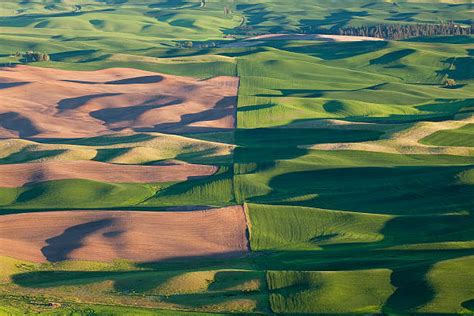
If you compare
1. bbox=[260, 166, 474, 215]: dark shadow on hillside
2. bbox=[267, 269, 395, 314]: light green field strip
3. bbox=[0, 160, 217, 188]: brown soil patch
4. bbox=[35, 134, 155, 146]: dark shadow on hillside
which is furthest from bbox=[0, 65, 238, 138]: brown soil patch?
bbox=[267, 269, 395, 314]: light green field strip

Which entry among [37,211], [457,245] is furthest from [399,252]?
[37,211]

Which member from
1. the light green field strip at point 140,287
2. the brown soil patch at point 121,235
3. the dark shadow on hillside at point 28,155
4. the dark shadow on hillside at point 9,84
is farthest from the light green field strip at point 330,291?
the dark shadow on hillside at point 9,84

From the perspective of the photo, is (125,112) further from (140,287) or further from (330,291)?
(330,291)

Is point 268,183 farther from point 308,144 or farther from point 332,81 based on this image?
point 332,81

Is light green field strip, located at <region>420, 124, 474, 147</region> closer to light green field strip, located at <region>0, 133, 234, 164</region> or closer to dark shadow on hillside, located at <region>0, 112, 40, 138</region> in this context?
light green field strip, located at <region>0, 133, 234, 164</region>

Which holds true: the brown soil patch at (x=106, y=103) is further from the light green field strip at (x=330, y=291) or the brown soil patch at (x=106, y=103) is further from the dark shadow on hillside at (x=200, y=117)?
the light green field strip at (x=330, y=291)

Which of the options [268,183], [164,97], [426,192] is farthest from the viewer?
[164,97]
